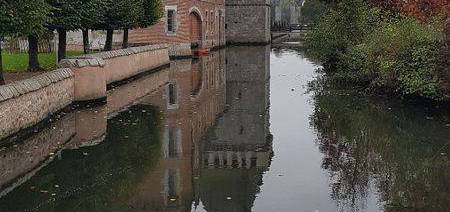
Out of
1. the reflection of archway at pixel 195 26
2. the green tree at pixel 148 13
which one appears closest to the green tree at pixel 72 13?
the green tree at pixel 148 13

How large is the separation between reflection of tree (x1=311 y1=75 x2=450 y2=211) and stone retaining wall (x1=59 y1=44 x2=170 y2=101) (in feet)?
22.2

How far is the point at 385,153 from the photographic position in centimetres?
1217

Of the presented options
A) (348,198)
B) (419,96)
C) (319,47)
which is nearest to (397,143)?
(348,198)

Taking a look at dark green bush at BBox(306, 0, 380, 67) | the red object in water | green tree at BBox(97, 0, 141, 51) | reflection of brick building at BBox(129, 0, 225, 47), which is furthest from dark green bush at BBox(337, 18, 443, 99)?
the red object in water

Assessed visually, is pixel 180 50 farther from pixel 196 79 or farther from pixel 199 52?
pixel 196 79

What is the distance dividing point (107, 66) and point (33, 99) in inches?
356

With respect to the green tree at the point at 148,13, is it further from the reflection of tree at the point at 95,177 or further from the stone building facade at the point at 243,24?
the stone building facade at the point at 243,24

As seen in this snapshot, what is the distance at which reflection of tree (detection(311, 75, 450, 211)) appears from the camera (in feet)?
30.2

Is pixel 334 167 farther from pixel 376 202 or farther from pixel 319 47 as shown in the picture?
pixel 319 47

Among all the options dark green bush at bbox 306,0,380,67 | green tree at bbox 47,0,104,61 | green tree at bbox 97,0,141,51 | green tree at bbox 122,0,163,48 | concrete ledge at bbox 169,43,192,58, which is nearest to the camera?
green tree at bbox 47,0,104,61

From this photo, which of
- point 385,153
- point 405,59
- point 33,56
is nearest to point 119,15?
point 33,56

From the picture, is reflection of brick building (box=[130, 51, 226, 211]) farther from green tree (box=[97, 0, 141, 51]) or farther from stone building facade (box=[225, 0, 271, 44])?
stone building facade (box=[225, 0, 271, 44])

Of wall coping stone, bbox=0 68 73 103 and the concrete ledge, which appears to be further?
the concrete ledge

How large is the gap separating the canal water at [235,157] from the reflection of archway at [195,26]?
27.3 meters
